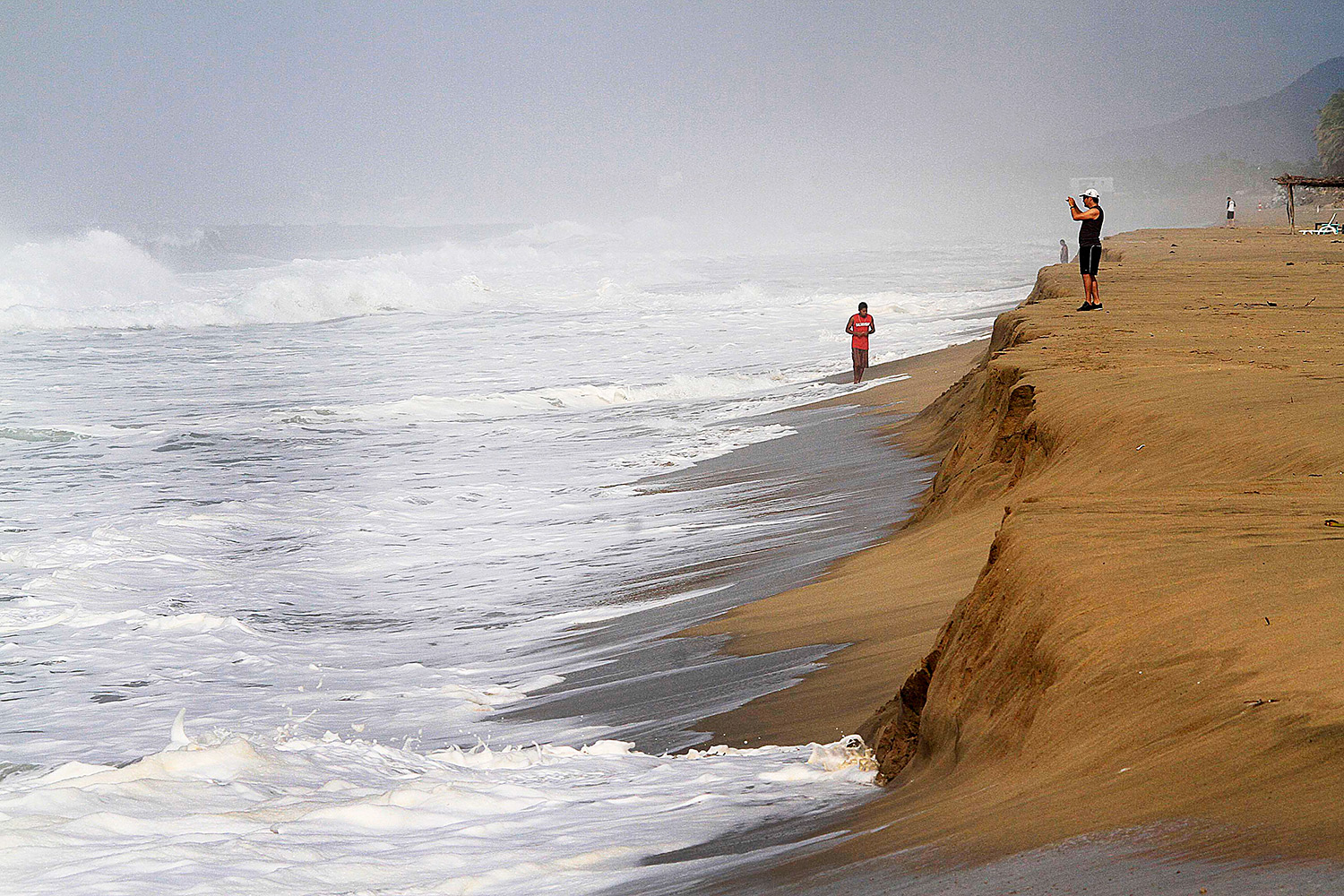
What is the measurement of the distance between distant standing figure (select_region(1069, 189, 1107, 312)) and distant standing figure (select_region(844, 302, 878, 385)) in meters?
6.89

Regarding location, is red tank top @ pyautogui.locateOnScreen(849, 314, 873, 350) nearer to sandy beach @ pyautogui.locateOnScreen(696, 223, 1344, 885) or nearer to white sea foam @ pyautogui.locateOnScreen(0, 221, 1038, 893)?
white sea foam @ pyautogui.locateOnScreen(0, 221, 1038, 893)

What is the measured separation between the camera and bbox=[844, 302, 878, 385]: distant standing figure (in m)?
20.3

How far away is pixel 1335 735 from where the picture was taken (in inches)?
100.0

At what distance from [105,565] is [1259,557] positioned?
31.8 ft

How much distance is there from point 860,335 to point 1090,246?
7576mm

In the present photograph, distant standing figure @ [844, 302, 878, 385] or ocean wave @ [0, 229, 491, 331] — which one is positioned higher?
ocean wave @ [0, 229, 491, 331]

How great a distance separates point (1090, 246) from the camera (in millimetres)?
12898

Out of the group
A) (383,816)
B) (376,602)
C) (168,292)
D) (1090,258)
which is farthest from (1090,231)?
(168,292)

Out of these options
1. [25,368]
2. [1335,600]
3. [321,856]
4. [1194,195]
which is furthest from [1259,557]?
[1194,195]

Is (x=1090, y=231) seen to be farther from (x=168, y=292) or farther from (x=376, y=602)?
(x=168, y=292)

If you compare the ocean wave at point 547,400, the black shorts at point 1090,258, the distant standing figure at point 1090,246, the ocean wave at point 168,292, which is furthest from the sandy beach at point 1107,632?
the ocean wave at point 168,292

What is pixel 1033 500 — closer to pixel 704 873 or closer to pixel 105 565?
pixel 704 873

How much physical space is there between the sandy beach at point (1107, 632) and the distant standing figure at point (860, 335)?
1189 centimetres

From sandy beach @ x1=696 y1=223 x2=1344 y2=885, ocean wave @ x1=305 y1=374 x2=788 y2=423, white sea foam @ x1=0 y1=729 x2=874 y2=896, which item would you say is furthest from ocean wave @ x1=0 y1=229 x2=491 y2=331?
white sea foam @ x1=0 y1=729 x2=874 y2=896
